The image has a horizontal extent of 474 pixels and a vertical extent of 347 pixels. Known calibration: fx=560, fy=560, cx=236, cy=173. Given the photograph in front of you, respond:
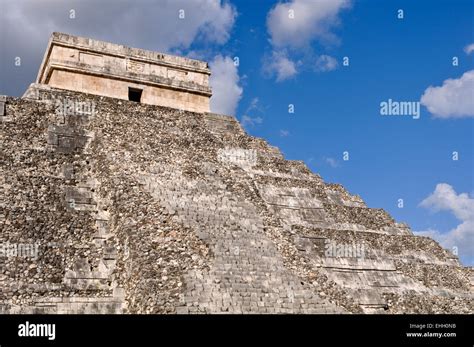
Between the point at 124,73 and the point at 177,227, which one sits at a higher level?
the point at 124,73

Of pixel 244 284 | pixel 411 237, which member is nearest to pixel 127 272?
pixel 244 284

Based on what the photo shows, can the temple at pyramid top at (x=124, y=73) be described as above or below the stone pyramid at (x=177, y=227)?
above

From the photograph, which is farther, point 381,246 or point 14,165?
point 381,246

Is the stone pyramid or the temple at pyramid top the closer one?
the stone pyramid

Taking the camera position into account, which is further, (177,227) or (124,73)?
(124,73)

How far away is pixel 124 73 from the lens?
64.6ft

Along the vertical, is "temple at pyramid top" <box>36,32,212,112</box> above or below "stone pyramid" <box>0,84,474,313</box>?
above

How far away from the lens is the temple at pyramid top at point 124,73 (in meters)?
Answer: 18.8

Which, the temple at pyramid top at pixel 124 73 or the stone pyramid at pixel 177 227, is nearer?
the stone pyramid at pixel 177 227

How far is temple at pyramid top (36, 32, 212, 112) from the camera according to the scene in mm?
18797

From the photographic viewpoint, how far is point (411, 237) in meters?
19.8

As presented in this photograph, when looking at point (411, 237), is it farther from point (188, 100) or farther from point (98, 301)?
point (98, 301)
